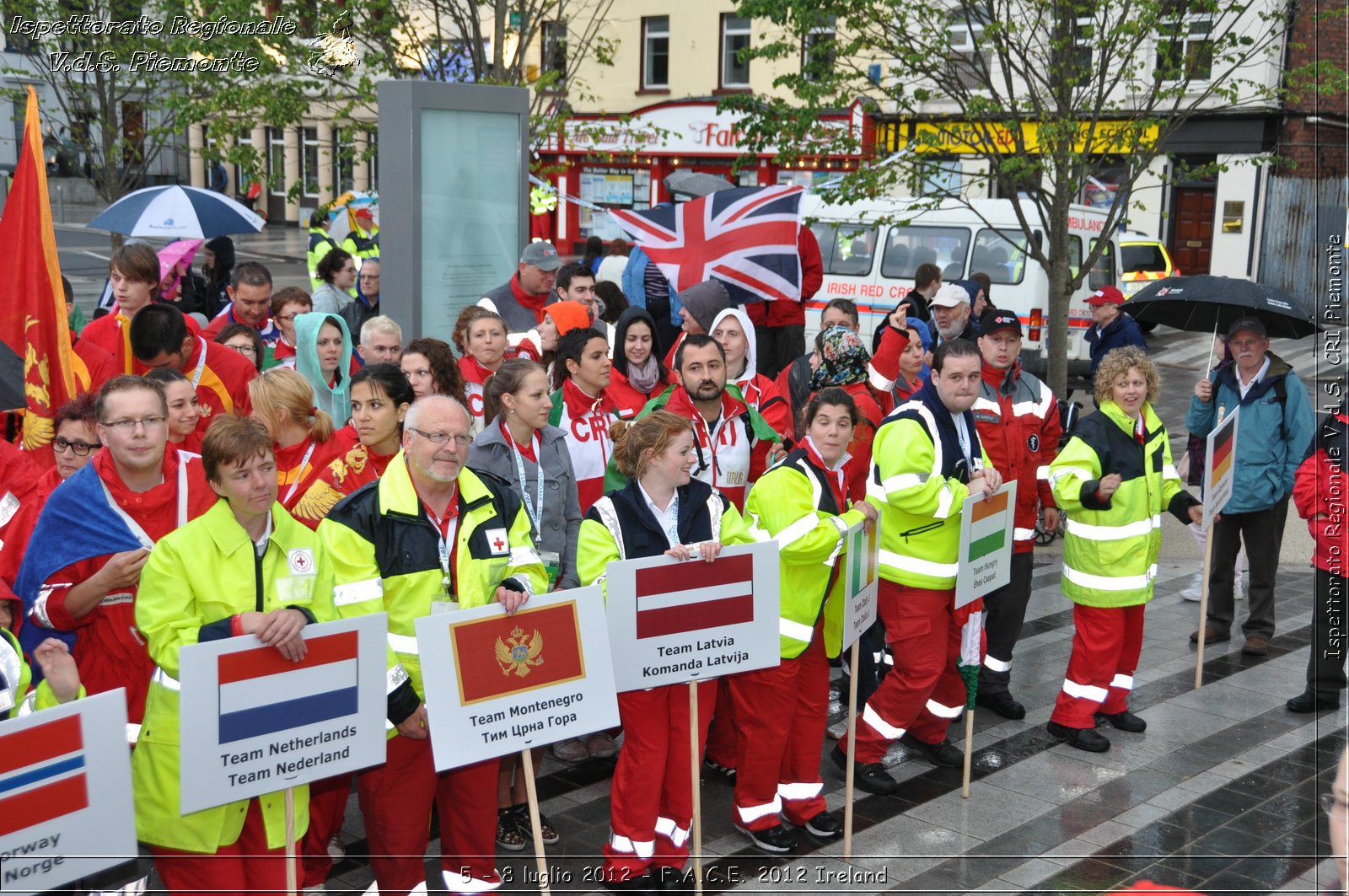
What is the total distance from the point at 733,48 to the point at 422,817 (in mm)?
31455

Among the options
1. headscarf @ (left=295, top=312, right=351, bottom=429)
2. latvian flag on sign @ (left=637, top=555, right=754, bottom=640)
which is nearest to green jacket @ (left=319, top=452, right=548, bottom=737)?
latvian flag on sign @ (left=637, top=555, right=754, bottom=640)

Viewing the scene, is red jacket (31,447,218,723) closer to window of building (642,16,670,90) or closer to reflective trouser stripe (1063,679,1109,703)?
reflective trouser stripe (1063,679,1109,703)

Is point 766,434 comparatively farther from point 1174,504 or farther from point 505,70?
point 505,70

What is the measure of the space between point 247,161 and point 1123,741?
438 inches

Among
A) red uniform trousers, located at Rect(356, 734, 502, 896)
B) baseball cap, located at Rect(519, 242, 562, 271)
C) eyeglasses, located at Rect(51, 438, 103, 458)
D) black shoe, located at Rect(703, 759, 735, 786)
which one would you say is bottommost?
black shoe, located at Rect(703, 759, 735, 786)

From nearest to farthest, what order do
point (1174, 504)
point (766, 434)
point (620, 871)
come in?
point (620, 871) → point (766, 434) → point (1174, 504)

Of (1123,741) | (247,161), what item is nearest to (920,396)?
(1123,741)

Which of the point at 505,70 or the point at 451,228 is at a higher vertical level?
the point at 505,70

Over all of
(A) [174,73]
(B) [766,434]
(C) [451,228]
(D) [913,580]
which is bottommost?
(D) [913,580]

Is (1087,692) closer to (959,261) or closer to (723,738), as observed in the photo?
(723,738)

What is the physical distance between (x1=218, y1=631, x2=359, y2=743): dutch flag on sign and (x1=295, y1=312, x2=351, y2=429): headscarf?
140 inches

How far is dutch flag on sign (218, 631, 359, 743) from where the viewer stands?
4.13 m

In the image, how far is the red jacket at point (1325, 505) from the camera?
731 centimetres

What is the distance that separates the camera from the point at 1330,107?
21.9 m
